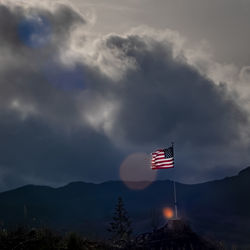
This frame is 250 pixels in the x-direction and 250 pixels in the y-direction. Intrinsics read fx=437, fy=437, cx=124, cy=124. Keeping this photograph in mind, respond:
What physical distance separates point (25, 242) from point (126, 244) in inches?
276

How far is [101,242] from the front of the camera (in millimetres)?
20516

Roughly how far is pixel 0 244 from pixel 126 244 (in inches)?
300

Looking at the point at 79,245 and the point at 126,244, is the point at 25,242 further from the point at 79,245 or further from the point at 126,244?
the point at 126,244

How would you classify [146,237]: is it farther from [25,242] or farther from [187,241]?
[25,242]

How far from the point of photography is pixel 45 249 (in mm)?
17219

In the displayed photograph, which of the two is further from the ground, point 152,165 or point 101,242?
point 152,165

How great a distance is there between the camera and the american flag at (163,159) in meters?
35.2

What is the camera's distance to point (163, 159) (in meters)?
35.8

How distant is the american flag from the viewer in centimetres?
3522

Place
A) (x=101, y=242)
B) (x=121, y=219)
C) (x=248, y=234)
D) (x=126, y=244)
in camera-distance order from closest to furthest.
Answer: (x=101, y=242)
(x=126, y=244)
(x=121, y=219)
(x=248, y=234)

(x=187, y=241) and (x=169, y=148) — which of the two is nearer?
(x=187, y=241)

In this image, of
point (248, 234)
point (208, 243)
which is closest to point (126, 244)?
point (208, 243)

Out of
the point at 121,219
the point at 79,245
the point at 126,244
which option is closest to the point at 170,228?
the point at 126,244

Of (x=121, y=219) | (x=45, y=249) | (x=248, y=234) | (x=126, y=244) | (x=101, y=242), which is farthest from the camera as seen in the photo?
(x=248, y=234)
